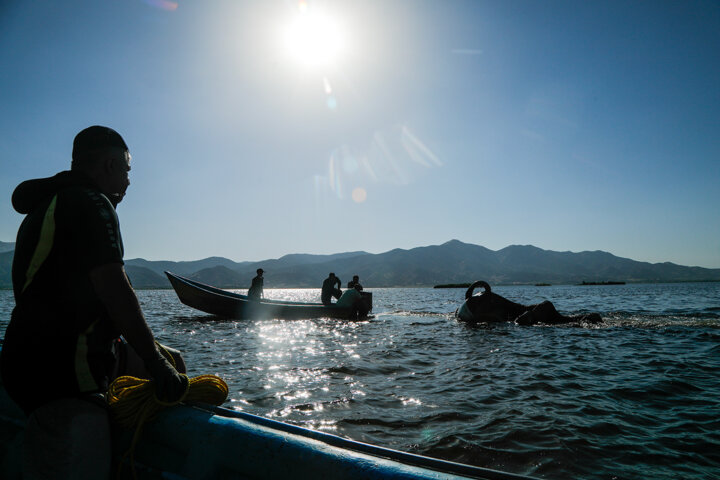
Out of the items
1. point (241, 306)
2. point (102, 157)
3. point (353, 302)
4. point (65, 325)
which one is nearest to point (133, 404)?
point (65, 325)

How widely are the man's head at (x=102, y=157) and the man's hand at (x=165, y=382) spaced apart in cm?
121

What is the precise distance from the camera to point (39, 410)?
75.4 inches

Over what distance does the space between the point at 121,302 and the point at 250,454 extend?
1150 millimetres

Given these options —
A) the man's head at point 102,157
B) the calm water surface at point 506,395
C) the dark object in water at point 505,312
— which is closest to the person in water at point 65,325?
the man's head at point 102,157

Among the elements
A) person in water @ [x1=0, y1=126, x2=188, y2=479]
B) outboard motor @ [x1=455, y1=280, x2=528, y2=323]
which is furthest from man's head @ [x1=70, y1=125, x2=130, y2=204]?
outboard motor @ [x1=455, y1=280, x2=528, y2=323]

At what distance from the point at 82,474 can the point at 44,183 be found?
5.52 ft

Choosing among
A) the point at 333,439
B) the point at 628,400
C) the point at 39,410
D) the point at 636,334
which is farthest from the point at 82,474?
the point at 636,334

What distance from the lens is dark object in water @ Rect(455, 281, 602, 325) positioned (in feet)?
59.7

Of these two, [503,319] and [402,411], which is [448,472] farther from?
[503,319]

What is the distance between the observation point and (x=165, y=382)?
2.29m

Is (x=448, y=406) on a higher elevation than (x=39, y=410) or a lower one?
lower

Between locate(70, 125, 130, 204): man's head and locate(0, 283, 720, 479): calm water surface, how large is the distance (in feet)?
14.1

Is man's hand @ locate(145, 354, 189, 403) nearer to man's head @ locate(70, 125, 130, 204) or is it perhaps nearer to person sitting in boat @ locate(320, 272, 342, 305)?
man's head @ locate(70, 125, 130, 204)

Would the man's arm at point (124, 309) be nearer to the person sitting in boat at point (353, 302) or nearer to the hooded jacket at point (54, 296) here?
the hooded jacket at point (54, 296)
